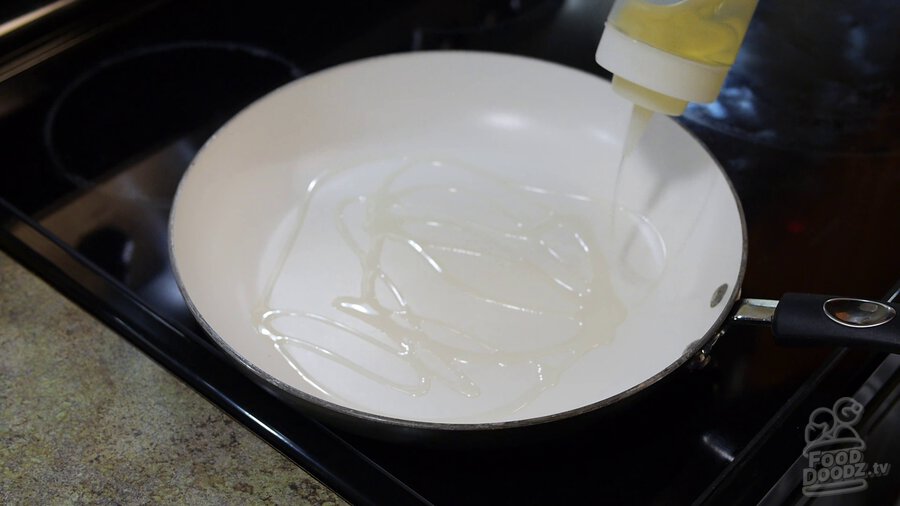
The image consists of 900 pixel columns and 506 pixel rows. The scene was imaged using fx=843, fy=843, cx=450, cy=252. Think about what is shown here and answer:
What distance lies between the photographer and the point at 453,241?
2.45 feet

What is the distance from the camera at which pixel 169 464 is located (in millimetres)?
545

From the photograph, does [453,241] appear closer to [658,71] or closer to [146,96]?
[658,71]

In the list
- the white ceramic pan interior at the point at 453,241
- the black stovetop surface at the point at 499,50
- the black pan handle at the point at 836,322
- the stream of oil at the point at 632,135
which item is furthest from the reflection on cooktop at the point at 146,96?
the black pan handle at the point at 836,322

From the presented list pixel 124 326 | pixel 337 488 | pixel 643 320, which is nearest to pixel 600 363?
pixel 643 320

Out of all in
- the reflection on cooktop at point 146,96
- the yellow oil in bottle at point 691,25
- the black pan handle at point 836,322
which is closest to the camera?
the black pan handle at point 836,322

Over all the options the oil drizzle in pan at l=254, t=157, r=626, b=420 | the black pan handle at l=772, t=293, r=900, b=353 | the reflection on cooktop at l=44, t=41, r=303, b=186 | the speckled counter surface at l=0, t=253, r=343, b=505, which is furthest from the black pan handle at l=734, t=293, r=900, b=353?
the reflection on cooktop at l=44, t=41, r=303, b=186

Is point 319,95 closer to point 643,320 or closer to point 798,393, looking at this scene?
point 643,320

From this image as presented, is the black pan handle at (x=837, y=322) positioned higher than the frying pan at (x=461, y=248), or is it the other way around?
the black pan handle at (x=837, y=322)

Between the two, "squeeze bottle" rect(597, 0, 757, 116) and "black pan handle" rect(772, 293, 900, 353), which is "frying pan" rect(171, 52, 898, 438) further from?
"squeeze bottle" rect(597, 0, 757, 116)

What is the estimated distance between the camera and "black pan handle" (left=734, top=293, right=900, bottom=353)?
18.8 inches

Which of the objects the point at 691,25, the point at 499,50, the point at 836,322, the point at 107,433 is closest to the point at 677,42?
the point at 691,25

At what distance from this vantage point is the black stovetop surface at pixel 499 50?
56 centimetres

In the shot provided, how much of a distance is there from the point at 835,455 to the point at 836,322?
0.11 metres

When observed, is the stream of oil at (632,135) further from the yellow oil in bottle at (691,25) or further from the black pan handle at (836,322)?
the black pan handle at (836,322)
